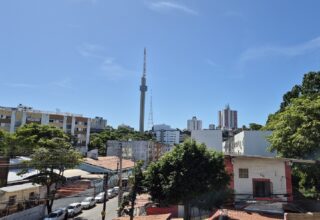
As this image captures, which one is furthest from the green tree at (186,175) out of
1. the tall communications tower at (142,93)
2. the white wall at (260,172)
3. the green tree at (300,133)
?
the tall communications tower at (142,93)

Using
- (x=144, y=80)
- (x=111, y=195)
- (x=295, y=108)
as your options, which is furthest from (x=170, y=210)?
(x=144, y=80)

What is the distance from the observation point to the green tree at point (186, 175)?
18.4 m

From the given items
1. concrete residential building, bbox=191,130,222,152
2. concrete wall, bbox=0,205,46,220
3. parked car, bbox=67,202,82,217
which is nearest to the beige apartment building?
concrete residential building, bbox=191,130,222,152

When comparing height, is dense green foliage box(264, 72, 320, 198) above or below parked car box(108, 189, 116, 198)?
above

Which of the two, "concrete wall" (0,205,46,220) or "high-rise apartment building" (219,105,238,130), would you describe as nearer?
"concrete wall" (0,205,46,220)

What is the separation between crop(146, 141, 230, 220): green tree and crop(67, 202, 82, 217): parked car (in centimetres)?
1480

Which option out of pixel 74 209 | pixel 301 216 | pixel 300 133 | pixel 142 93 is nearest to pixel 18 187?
pixel 74 209

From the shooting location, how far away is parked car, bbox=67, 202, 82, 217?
30.6m

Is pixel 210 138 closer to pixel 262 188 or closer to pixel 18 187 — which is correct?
pixel 262 188

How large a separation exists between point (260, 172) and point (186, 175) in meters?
7.10

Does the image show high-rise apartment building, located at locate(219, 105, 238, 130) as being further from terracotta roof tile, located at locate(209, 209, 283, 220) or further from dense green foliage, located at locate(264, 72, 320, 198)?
terracotta roof tile, located at locate(209, 209, 283, 220)

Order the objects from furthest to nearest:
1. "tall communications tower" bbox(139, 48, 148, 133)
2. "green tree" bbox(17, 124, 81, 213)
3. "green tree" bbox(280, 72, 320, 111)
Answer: "tall communications tower" bbox(139, 48, 148, 133) < "green tree" bbox(280, 72, 320, 111) < "green tree" bbox(17, 124, 81, 213)

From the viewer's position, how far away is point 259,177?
22.6 meters

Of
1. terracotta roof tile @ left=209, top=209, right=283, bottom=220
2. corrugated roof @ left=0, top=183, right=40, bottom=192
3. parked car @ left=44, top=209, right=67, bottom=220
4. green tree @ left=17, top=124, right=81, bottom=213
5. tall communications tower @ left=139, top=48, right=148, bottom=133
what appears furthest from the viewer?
tall communications tower @ left=139, top=48, right=148, bottom=133
